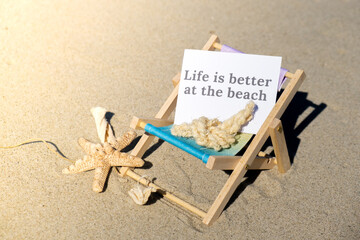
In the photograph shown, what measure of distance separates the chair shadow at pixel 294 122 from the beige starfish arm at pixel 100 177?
90 cm

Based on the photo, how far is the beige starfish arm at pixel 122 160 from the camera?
2783 millimetres

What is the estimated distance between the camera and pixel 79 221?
8.46 ft

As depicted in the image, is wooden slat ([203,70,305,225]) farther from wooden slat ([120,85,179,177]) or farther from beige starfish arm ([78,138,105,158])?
beige starfish arm ([78,138,105,158])

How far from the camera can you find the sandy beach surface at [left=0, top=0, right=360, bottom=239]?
2.63 m

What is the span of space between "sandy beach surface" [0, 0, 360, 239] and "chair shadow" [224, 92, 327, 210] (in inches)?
0.5

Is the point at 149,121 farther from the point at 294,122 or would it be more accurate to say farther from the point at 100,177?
the point at 294,122

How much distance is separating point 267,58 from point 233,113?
44cm

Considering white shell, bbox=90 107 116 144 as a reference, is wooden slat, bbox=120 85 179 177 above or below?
above

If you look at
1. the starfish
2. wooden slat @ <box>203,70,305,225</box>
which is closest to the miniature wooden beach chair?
wooden slat @ <box>203,70,305,225</box>

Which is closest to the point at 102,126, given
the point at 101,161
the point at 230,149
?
the point at 101,161

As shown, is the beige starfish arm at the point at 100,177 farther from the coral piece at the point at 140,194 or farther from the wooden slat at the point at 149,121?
the wooden slat at the point at 149,121

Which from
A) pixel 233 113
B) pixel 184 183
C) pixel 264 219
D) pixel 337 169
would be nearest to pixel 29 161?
pixel 184 183

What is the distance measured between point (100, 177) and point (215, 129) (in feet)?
2.74

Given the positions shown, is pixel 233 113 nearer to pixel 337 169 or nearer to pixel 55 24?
pixel 337 169
